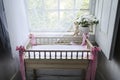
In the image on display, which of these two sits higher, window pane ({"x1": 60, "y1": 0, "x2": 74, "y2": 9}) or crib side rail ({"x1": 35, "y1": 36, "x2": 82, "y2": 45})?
window pane ({"x1": 60, "y1": 0, "x2": 74, "y2": 9})

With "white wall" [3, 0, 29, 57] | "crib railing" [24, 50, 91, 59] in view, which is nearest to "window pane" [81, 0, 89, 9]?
"crib railing" [24, 50, 91, 59]

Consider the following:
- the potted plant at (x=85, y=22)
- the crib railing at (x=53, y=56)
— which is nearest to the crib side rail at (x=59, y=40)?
the potted plant at (x=85, y=22)

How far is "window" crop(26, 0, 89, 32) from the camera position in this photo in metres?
2.21

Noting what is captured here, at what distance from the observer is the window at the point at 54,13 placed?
7.25 feet

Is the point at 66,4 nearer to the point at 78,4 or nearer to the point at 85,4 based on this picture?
the point at 78,4

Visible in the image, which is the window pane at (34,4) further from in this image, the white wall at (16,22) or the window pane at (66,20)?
the window pane at (66,20)

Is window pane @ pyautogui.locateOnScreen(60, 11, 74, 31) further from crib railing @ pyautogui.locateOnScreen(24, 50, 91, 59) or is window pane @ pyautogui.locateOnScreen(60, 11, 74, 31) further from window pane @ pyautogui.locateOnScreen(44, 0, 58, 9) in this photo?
crib railing @ pyautogui.locateOnScreen(24, 50, 91, 59)

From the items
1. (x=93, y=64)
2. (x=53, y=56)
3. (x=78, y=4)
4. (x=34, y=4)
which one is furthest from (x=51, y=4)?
(x=93, y=64)

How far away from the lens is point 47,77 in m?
2.30

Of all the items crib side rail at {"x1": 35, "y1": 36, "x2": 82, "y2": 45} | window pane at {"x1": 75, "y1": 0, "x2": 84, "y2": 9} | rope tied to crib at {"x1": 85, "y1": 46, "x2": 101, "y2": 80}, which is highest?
window pane at {"x1": 75, "y1": 0, "x2": 84, "y2": 9}

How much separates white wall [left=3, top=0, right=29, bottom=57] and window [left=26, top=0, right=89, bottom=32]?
0.15 meters

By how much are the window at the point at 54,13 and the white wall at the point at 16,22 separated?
153mm

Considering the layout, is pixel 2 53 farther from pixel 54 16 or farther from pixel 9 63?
pixel 54 16

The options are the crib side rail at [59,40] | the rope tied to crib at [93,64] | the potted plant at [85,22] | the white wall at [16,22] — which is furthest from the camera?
the crib side rail at [59,40]
